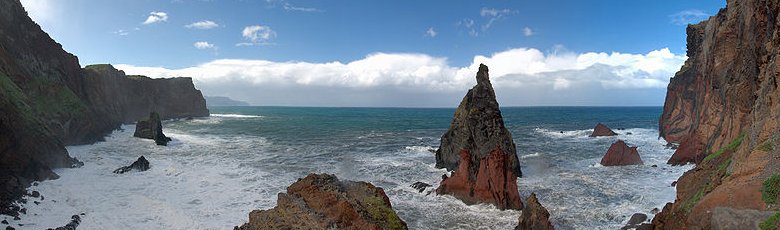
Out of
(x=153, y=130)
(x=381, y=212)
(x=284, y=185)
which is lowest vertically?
(x=284, y=185)

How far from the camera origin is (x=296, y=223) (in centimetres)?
1202

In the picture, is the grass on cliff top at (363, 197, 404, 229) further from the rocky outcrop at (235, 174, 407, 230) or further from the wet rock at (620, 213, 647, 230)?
the wet rock at (620, 213, 647, 230)

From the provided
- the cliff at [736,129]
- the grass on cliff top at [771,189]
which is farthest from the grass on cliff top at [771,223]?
the grass on cliff top at [771,189]

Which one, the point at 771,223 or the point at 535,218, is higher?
the point at 771,223

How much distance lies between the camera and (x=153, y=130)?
58.7 m

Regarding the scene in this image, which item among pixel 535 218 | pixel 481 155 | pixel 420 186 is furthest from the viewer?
pixel 420 186

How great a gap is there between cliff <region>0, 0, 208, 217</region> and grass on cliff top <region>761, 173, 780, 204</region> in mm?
33026

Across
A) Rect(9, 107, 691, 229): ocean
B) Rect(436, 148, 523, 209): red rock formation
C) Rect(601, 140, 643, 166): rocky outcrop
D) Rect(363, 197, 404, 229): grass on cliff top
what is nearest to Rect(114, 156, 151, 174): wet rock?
Rect(9, 107, 691, 229): ocean

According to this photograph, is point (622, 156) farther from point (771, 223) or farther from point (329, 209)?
point (329, 209)

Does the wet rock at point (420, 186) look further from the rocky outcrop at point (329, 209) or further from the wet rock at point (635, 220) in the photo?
the rocky outcrop at point (329, 209)

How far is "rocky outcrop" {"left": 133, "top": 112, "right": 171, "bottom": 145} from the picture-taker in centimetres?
5586

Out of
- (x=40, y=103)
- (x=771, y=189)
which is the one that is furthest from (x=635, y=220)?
(x=40, y=103)

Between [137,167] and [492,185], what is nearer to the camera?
[492,185]

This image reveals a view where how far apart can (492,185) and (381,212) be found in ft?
53.7
